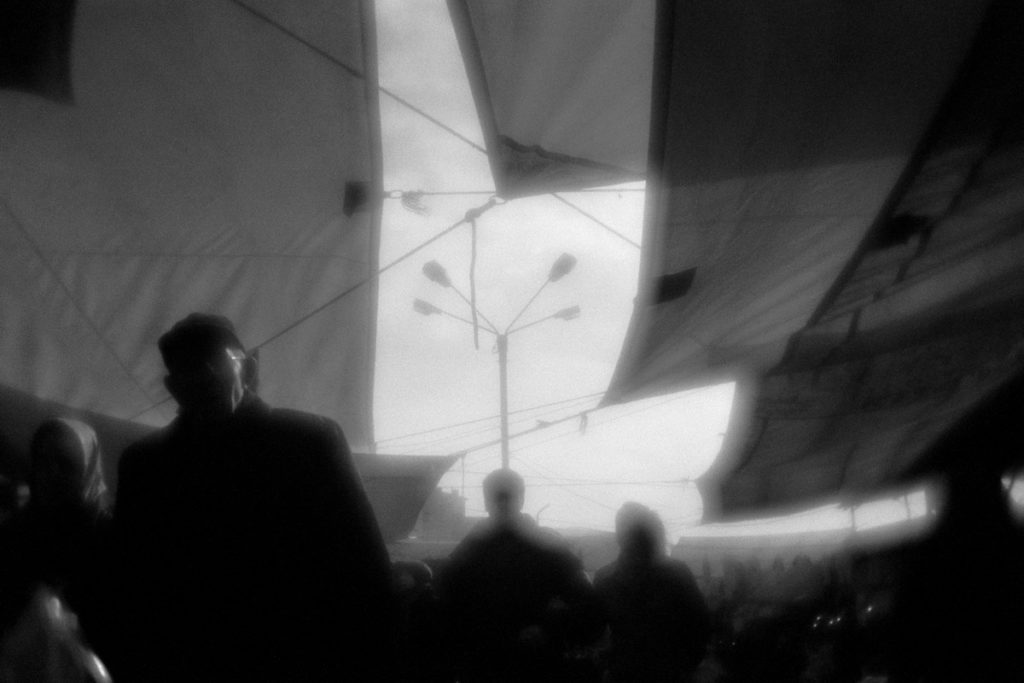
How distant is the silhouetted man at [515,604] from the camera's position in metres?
3.47

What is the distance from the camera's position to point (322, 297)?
28.4ft

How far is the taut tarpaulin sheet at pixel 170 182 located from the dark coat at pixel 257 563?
393 centimetres

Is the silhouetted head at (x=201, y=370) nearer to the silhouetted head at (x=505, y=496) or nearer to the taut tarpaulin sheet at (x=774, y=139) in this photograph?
the silhouetted head at (x=505, y=496)

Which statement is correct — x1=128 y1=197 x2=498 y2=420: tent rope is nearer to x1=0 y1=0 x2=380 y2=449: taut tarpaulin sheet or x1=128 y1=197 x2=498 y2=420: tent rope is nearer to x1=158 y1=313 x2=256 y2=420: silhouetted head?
x1=0 y1=0 x2=380 y2=449: taut tarpaulin sheet

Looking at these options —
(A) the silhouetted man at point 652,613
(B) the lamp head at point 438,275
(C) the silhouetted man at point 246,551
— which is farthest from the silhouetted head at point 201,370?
(B) the lamp head at point 438,275

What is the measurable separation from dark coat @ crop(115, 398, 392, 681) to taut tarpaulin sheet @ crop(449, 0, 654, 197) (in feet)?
15.0

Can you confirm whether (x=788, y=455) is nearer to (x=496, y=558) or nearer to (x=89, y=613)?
A: (x=496, y=558)

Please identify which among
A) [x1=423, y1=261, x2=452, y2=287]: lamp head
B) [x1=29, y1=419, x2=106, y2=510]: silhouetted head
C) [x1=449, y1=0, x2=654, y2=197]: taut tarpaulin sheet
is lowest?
[x1=29, y1=419, x2=106, y2=510]: silhouetted head

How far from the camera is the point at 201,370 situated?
1.79 m

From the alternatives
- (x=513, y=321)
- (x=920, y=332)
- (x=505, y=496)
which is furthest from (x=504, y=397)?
(x=505, y=496)

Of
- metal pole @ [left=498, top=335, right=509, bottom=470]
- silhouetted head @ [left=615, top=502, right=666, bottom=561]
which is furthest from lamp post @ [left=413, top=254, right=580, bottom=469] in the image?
silhouetted head @ [left=615, top=502, right=666, bottom=561]

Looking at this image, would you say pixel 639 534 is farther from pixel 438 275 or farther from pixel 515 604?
pixel 438 275

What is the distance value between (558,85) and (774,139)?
5.77 feet

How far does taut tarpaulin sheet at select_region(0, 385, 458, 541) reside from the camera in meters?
5.29
